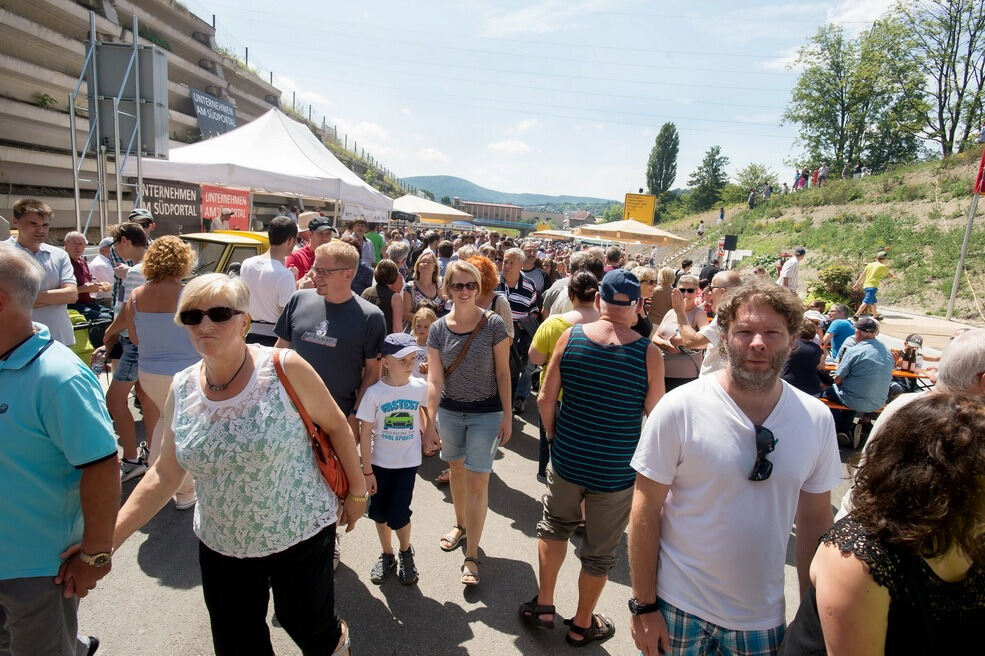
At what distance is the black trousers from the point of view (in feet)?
6.42

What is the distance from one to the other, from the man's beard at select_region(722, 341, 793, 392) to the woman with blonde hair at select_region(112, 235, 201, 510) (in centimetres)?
333

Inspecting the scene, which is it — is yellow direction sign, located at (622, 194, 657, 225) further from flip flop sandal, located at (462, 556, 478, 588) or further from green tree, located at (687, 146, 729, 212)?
Result: green tree, located at (687, 146, 729, 212)

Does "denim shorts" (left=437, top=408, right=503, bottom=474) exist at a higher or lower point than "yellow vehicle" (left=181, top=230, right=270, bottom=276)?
lower

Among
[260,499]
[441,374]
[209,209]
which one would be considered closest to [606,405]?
[441,374]

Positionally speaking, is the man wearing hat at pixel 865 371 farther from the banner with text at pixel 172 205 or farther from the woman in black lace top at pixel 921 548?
the banner with text at pixel 172 205

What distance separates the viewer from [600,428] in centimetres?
256

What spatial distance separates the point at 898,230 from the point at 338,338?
25285 millimetres

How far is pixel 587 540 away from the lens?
2.66 m

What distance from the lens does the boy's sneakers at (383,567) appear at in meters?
3.08

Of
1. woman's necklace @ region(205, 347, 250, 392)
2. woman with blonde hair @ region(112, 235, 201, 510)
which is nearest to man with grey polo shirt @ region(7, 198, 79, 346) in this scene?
woman with blonde hair @ region(112, 235, 201, 510)

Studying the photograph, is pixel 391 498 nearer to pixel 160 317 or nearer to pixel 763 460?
pixel 160 317

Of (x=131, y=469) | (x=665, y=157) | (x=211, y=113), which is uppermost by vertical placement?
(x=665, y=157)

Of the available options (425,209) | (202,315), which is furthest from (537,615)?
(425,209)

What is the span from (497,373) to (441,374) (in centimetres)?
36
